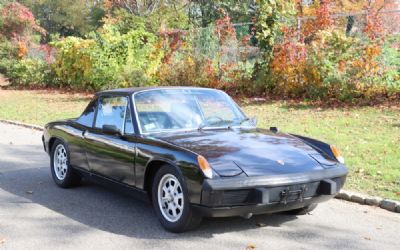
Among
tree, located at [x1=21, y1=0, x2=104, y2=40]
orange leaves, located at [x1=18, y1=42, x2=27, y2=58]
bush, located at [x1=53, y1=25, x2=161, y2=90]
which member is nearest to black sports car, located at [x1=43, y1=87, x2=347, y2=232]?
bush, located at [x1=53, y1=25, x2=161, y2=90]

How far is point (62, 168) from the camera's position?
720 centimetres

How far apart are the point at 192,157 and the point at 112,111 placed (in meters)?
1.91

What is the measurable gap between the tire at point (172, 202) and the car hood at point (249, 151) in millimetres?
320

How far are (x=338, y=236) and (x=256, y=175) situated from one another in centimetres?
108

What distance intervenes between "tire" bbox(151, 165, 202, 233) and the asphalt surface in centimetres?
→ 11

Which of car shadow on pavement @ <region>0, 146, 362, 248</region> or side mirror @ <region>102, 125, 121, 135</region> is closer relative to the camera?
car shadow on pavement @ <region>0, 146, 362, 248</region>

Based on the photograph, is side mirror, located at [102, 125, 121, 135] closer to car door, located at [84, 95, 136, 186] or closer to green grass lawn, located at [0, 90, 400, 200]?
car door, located at [84, 95, 136, 186]

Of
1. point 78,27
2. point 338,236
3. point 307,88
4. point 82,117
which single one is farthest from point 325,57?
point 78,27

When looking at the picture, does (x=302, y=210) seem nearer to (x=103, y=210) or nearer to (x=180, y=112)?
(x=180, y=112)

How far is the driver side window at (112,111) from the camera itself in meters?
6.22

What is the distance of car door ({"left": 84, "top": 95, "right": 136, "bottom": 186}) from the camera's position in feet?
18.9

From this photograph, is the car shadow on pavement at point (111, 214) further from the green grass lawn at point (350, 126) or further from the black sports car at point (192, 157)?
the green grass lawn at point (350, 126)

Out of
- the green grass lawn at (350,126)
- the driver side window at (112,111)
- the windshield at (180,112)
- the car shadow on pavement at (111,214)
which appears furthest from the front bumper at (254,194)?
the green grass lawn at (350,126)

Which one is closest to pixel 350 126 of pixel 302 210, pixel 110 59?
pixel 302 210
